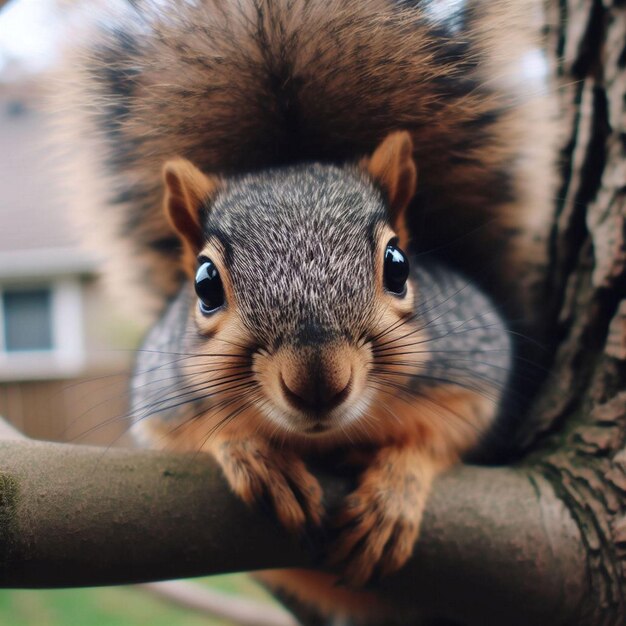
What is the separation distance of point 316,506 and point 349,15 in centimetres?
68

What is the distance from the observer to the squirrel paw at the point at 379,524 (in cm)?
92

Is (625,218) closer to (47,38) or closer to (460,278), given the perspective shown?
(460,278)

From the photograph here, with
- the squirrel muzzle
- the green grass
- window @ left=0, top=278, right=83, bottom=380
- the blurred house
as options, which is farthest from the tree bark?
window @ left=0, top=278, right=83, bottom=380

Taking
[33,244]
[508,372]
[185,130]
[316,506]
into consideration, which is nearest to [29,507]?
[316,506]

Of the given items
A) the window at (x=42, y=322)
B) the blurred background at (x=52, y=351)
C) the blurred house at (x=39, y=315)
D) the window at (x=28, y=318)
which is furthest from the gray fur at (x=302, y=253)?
the window at (x=28, y=318)

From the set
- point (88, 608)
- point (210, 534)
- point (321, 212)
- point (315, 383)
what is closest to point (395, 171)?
point (321, 212)

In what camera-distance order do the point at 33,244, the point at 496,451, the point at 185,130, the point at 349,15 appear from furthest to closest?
the point at 33,244 → the point at 496,451 → the point at 185,130 → the point at 349,15

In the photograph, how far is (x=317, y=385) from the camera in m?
0.82

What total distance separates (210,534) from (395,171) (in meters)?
0.58

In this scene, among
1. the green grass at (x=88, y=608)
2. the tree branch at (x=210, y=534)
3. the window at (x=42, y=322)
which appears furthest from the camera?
the window at (x=42, y=322)

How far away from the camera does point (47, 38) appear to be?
1.16m

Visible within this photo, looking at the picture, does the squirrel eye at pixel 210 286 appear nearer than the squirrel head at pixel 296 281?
No

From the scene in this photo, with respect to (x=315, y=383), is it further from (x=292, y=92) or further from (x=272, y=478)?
(x=292, y=92)

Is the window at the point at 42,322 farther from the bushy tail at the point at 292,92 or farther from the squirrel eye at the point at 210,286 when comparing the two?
the squirrel eye at the point at 210,286
